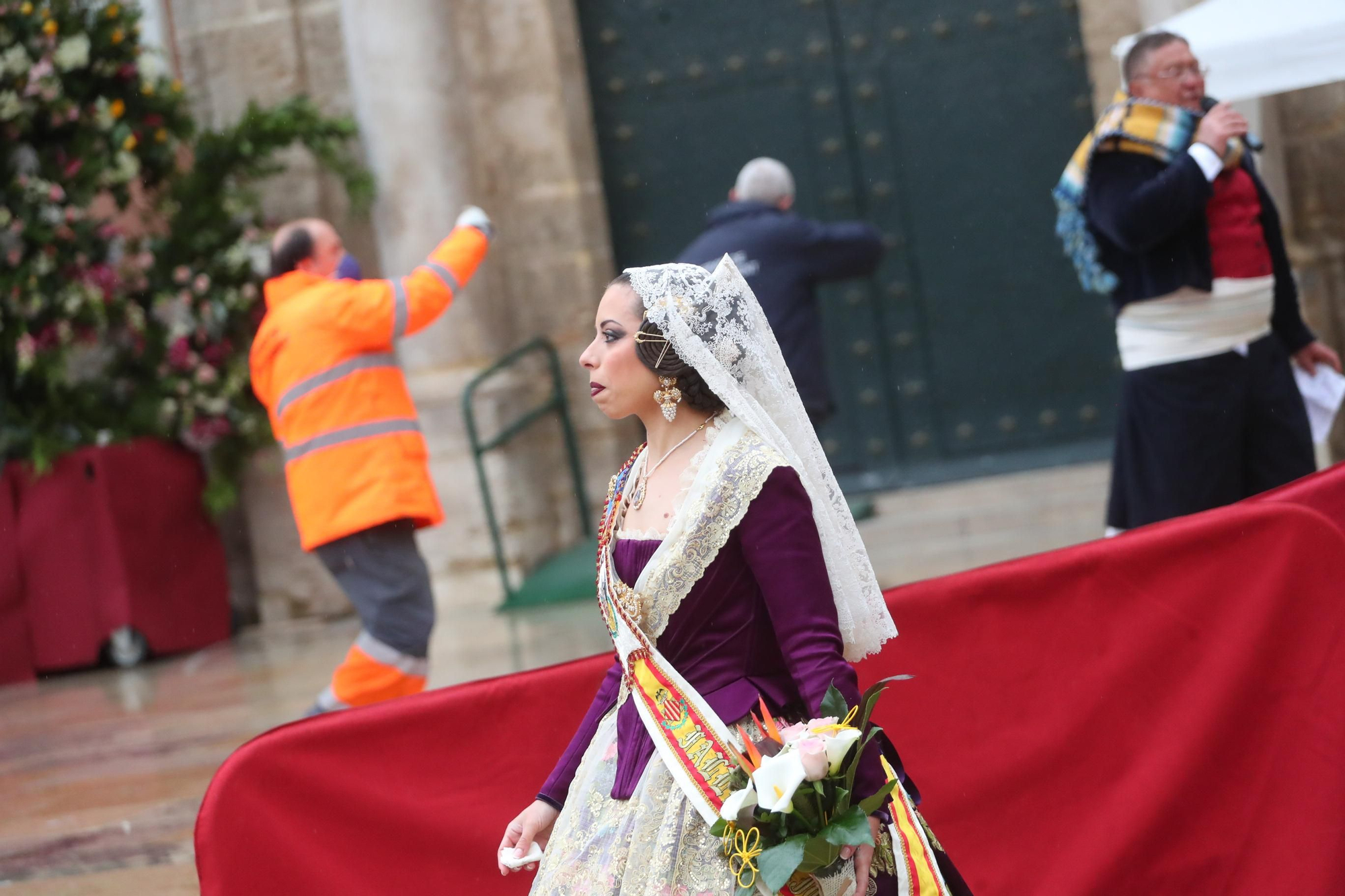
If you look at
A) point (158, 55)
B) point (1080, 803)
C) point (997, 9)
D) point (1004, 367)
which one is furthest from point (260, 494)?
point (1080, 803)

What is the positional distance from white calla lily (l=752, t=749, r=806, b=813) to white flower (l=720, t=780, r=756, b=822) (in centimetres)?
3

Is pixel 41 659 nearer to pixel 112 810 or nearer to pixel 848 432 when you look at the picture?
pixel 112 810

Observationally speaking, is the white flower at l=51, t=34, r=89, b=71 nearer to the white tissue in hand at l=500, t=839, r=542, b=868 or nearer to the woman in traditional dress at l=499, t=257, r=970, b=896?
the woman in traditional dress at l=499, t=257, r=970, b=896

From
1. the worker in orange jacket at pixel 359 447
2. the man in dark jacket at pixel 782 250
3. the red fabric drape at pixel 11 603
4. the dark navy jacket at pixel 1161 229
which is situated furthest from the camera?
the red fabric drape at pixel 11 603

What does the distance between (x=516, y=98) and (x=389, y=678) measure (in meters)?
4.30

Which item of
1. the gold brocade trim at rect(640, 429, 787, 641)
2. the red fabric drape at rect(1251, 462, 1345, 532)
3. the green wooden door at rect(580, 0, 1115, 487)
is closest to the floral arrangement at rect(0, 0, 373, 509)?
the green wooden door at rect(580, 0, 1115, 487)

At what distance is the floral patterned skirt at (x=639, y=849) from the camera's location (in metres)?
2.21

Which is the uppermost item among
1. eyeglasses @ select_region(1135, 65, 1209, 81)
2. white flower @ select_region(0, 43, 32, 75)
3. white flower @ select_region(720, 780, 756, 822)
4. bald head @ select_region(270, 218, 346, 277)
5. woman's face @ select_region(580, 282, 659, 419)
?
white flower @ select_region(0, 43, 32, 75)

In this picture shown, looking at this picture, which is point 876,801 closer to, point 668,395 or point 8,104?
point 668,395

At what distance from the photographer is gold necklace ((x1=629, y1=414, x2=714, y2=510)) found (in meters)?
2.43

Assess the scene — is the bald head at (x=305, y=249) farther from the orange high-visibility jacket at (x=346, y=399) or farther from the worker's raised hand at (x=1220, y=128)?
the worker's raised hand at (x=1220, y=128)

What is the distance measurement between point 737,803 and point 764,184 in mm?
4810

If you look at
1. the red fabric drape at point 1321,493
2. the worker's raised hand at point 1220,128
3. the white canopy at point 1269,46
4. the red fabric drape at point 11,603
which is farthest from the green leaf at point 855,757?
the red fabric drape at point 11,603

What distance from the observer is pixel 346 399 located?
503cm
